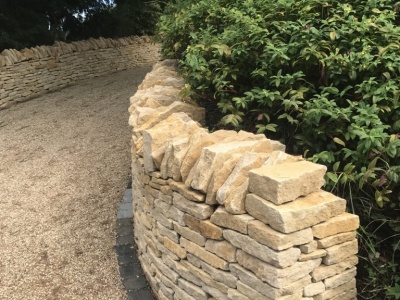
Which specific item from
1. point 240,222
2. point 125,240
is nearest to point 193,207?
point 240,222

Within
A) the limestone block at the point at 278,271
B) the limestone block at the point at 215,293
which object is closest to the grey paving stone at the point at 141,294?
the limestone block at the point at 215,293

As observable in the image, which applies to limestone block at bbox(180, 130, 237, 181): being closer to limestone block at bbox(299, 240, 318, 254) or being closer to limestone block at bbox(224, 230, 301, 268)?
limestone block at bbox(224, 230, 301, 268)

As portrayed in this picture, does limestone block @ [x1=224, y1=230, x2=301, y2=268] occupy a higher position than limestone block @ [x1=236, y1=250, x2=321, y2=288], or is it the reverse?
limestone block @ [x1=224, y1=230, x2=301, y2=268]

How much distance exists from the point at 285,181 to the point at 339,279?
634mm

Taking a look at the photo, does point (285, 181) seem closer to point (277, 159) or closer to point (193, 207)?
point (277, 159)

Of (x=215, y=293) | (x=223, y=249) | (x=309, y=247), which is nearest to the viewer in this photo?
(x=309, y=247)

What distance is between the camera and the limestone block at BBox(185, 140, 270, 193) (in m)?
2.13

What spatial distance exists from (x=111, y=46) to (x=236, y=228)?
453 inches

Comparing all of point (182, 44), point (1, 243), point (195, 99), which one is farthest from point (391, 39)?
point (1, 243)

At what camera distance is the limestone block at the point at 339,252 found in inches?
75.8

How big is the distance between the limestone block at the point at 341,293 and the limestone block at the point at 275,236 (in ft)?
1.08

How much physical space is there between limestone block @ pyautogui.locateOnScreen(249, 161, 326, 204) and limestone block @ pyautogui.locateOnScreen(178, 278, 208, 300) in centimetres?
75

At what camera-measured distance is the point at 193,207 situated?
87.6 inches

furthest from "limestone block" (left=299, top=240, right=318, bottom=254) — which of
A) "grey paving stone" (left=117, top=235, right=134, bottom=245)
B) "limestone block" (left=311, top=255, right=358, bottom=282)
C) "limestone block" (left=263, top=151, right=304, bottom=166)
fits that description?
"grey paving stone" (left=117, top=235, right=134, bottom=245)
